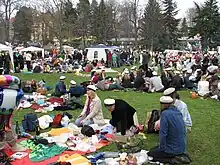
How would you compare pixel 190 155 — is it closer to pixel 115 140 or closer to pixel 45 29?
pixel 115 140

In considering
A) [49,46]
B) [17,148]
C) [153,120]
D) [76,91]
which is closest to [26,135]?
[17,148]

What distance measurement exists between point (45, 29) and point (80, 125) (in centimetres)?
5664

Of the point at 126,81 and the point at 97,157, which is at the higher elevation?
the point at 126,81

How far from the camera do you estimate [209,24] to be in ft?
157

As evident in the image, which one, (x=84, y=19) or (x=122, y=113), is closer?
(x=122, y=113)

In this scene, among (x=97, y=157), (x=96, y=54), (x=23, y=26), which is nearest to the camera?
(x=97, y=157)

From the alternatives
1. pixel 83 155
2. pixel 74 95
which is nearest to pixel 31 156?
pixel 83 155

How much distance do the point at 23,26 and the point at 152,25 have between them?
79.4ft

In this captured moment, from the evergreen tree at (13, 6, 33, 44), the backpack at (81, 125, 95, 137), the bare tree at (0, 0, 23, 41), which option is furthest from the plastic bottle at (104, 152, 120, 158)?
the evergreen tree at (13, 6, 33, 44)

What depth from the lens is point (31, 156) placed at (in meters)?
6.83

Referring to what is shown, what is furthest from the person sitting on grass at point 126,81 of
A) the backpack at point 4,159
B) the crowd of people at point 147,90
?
the backpack at point 4,159

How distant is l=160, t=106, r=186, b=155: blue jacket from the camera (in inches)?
247

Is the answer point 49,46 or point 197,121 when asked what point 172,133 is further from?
point 49,46

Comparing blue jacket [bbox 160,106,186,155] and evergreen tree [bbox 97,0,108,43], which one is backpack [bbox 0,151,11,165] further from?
evergreen tree [bbox 97,0,108,43]
